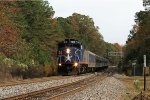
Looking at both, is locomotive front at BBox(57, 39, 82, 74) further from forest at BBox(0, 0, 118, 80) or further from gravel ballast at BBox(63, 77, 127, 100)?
gravel ballast at BBox(63, 77, 127, 100)

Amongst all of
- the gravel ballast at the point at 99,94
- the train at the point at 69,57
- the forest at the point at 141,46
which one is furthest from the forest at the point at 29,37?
the gravel ballast at the point at 99,94

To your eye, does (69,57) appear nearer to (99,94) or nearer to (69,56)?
(69,56)

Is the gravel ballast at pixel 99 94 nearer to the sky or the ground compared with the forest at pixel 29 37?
nearer to the ground

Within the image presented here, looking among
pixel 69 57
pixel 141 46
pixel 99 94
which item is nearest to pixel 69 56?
pixel 69 57

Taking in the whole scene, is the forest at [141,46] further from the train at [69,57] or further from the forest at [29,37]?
the train at [69,57]

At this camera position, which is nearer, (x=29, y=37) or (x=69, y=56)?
(x=69, y=56)

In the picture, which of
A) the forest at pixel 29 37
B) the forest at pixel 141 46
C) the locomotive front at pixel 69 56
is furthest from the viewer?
the forest at pixel 141 46

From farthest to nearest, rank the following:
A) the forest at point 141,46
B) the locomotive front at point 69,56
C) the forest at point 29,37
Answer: the forest at point 141,46, the locomotive front at point 69,56, the forest at point 29,37

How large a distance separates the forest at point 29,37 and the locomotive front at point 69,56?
8.38 feet

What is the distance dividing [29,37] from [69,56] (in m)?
22.6

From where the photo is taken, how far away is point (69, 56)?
157ft

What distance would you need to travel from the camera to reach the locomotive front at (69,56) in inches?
1861

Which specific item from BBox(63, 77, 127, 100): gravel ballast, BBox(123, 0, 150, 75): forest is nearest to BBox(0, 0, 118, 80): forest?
BBox(123, 0, 150, 75): forest

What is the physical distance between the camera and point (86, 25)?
125 metres
